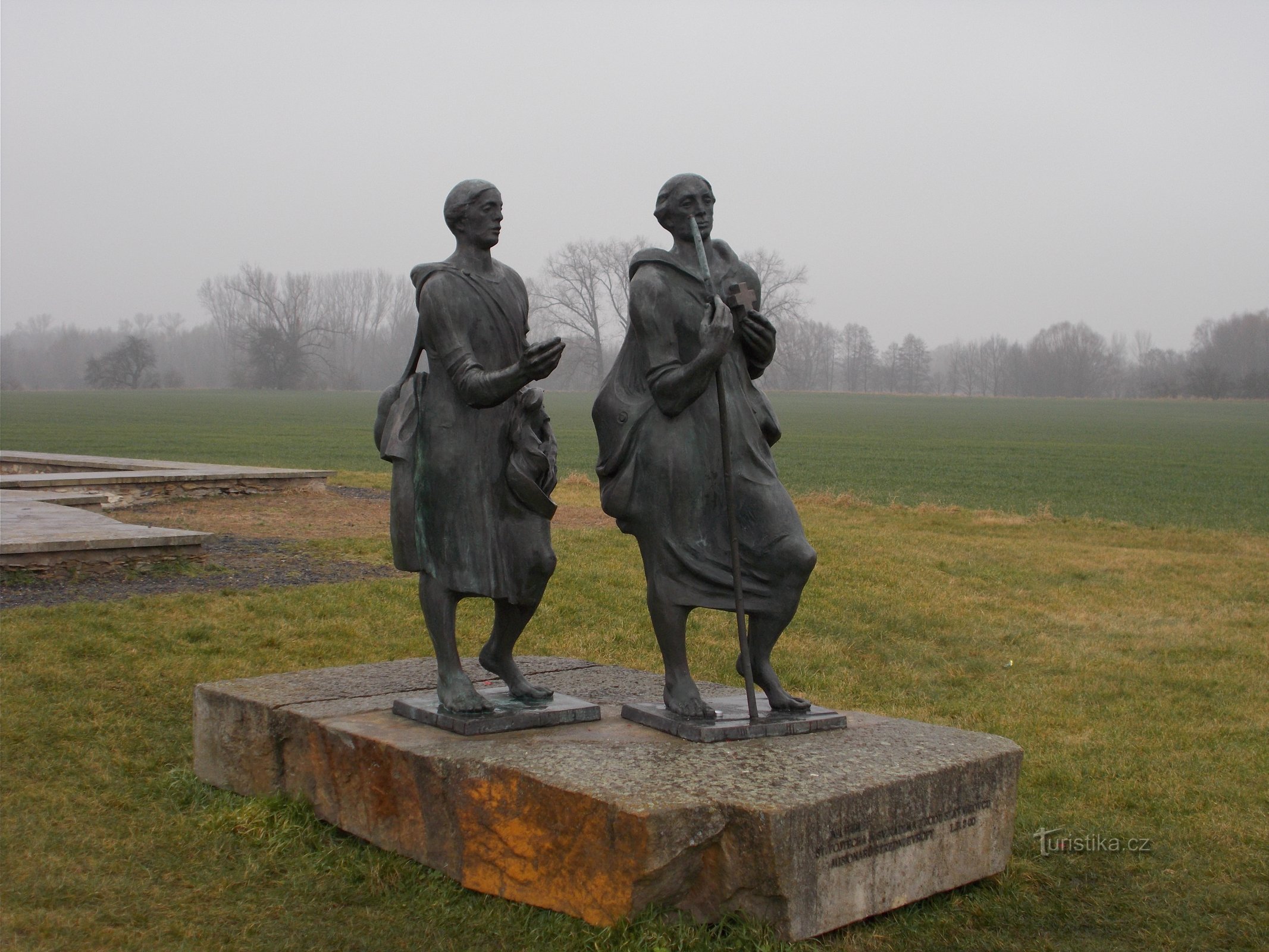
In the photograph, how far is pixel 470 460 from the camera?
487 cm

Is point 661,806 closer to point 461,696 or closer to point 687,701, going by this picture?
point 687,701

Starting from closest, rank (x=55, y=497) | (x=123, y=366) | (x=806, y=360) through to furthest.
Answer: (x=55, y=497)
(x=123, y=366)
(x=806, y=360)

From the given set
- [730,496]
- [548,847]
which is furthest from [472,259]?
[548,847]

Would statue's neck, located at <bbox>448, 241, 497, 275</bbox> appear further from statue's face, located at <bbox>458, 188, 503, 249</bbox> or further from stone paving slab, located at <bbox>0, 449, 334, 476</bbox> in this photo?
stone paving slab, located at <bbox>0, 449, 334, 476</bbox>

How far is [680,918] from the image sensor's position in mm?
3943

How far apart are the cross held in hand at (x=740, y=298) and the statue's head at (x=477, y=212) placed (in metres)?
0.98

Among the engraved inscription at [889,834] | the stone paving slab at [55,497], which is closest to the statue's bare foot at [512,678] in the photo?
the engraved inscription at [889,834]

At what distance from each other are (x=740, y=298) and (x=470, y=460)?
1.20 m

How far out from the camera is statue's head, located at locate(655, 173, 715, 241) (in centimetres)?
471

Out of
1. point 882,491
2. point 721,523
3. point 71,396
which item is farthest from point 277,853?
point 71,396

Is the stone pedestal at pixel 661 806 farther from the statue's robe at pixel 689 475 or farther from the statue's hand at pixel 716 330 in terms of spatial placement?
the statue's hand at pixel 716 330

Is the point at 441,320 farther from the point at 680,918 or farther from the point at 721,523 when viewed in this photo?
the point at 680,918

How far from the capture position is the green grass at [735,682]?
4.23 m

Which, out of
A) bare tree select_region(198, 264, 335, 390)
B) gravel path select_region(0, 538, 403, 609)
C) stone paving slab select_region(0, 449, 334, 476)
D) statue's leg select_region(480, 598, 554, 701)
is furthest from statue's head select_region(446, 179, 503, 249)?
bare tree select_region(198, 264, 335, 390)
